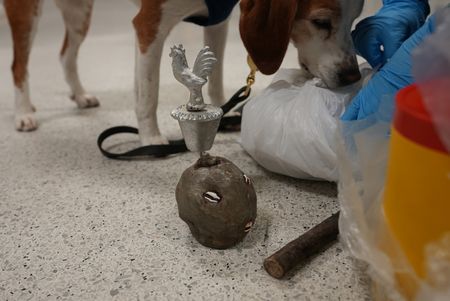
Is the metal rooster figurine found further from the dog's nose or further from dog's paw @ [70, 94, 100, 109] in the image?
dog's paw @ [70, 94, 100, 109]

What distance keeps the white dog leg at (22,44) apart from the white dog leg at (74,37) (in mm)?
174

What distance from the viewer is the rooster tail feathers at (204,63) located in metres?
0.68

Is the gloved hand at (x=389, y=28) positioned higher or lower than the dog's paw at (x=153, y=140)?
higher

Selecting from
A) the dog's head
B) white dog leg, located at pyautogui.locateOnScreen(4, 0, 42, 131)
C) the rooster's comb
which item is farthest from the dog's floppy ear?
white dog leg, located at pyautogui.locateOnScreen(4, 0, 42, 131)

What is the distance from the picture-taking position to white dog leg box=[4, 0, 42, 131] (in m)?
1.34

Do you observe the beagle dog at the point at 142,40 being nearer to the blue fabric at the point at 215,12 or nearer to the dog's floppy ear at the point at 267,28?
the blue fabric at the point at 215,12

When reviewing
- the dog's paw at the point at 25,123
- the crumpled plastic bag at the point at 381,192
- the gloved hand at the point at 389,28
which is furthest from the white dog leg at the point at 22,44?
the crumpled plastic bag at the point at 381,192

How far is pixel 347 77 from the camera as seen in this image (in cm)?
97

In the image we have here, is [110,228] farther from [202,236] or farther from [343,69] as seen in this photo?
[343,69]

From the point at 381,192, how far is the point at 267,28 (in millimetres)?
465

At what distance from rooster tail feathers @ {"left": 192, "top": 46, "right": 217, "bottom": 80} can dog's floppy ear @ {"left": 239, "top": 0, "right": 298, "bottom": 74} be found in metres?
0.24

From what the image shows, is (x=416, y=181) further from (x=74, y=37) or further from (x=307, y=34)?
(x=74, y=37)

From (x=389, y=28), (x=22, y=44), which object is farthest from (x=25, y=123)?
(x=389, y=28)

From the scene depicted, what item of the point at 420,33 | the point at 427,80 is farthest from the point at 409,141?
the point at 420,33
